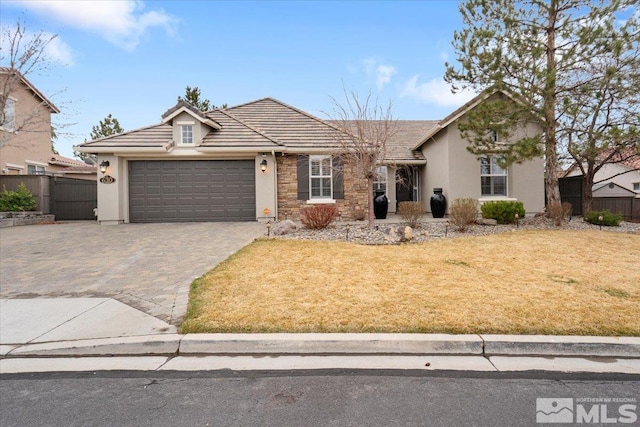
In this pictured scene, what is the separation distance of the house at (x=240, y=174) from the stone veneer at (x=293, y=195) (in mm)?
45

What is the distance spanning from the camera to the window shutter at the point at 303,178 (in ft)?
50.4

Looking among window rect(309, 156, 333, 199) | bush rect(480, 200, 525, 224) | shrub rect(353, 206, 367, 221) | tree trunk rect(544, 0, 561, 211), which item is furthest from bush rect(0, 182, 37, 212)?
tree trunk rect(544, 0, 561, 211)

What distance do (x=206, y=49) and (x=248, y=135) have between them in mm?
4385

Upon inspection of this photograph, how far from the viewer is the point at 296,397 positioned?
2.94 metres

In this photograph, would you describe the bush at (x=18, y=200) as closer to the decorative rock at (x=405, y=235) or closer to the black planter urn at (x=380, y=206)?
the black planter urn at (x=380, y=206)

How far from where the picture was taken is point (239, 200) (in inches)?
597

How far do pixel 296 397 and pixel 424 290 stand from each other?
3112mm

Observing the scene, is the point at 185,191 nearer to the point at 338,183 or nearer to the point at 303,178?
the point at 303,178

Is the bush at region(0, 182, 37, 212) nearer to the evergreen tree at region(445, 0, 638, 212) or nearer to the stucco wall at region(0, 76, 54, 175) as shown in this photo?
the stucco wall at region(0, 76, 54, 175)

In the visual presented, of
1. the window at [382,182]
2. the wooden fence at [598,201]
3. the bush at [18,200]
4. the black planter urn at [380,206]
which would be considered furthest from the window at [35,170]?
the wooden fence at [598,201]

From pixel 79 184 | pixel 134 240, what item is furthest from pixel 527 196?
pixel 79 184

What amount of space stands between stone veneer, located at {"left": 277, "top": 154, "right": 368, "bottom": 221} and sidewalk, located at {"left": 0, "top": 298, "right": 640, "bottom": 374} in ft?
37.3

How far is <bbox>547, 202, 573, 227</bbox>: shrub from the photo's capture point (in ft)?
40.7

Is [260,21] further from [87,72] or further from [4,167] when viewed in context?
[4,167]
